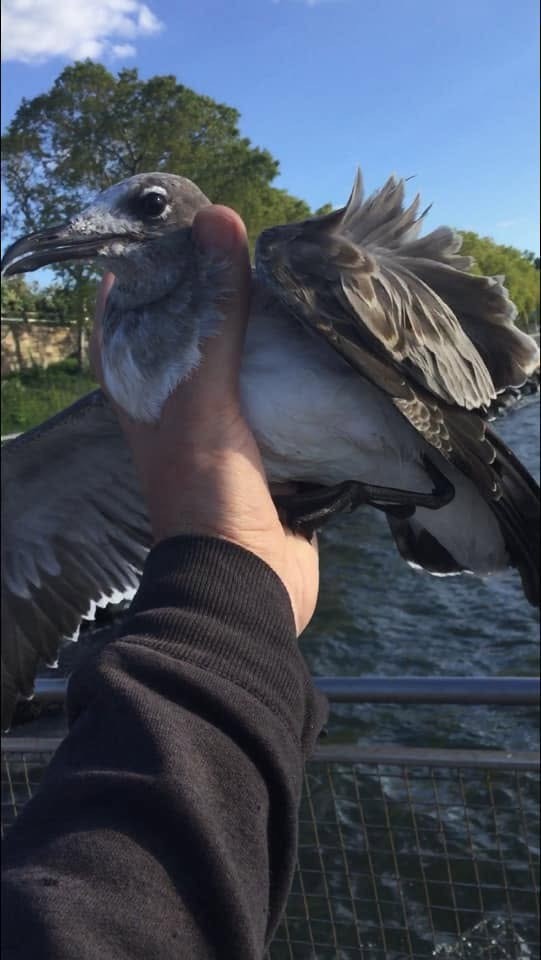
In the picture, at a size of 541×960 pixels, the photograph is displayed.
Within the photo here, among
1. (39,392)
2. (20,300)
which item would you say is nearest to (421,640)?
(39,392)

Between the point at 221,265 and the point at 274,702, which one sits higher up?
the point at 221,265

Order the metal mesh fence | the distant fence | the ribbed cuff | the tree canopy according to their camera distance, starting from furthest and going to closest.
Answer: the distant fence < the tree canopy < the metal mesh fence < the ribbed cuff

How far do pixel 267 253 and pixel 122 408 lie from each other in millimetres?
697

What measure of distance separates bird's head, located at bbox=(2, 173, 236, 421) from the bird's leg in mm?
588

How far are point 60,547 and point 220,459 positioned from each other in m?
2.58

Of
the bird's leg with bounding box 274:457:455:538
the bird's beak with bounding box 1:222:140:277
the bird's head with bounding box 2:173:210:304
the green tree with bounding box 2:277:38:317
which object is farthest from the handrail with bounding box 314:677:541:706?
the green tree with bounding box 2:277:38:317

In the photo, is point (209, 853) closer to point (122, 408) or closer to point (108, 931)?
point (108, 931)

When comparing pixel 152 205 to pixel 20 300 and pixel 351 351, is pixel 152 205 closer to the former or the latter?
pixel 351 351

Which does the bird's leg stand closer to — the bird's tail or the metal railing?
the bird's tail

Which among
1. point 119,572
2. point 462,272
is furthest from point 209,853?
point 119,572

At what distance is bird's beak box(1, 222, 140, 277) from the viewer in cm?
267

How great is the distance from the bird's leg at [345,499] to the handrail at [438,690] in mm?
617

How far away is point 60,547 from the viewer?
4426 millimetres

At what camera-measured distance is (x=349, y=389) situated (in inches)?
98.7
